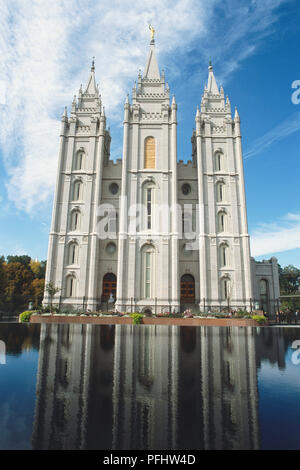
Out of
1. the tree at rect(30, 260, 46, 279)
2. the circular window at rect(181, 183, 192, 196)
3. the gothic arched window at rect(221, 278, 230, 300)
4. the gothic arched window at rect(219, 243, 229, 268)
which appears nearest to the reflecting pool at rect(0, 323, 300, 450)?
the gothic arched window at rect(221, 278, 230, 300)

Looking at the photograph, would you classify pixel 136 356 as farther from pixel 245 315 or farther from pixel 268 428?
pixel 245 315

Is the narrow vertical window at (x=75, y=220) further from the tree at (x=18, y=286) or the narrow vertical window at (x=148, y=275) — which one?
the tree at (x=18, y=286)

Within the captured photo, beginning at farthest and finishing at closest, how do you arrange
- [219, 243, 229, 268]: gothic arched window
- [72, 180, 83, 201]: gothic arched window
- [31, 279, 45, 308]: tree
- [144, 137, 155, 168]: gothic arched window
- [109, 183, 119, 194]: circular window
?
[31, 279, 45, 308]: tree < [109, 183, 119, 194]: circular window < [144, 137, 155, 168]: gothic arched window < [72, 180, 83, 201]: gothic arched window < [219, 243, 229, 268]: gothic arched window

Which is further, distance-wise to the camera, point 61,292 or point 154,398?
point 61,292

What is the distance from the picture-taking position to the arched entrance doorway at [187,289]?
3023 centimetres

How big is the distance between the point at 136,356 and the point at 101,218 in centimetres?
2567

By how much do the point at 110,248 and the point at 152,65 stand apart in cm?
2421

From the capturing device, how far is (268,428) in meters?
3.04

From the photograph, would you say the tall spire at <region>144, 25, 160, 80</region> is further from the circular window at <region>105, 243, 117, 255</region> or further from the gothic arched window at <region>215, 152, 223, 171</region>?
the circular window at <region>105, 243, 117, 255</region>

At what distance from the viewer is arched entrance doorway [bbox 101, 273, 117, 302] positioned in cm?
3047

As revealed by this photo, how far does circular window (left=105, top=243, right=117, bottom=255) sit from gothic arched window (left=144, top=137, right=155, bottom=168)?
31.2ft

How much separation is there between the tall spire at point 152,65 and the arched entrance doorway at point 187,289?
24.6m

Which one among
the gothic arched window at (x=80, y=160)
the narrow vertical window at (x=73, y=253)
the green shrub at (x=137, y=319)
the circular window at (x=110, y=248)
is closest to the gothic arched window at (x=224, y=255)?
the circular window at (x=110, y=248)
